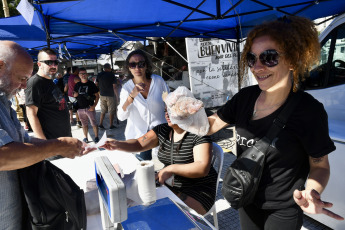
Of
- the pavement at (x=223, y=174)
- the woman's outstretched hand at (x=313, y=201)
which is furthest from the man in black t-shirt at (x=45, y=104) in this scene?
the woman's outstretched hand at (x=313, y=201)

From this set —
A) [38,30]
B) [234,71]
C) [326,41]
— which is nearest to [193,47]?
[234,71]

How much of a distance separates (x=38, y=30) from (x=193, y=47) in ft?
13.6

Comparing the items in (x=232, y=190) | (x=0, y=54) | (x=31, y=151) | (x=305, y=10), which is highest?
(x=305, y=10)

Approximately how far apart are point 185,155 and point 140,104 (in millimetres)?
925

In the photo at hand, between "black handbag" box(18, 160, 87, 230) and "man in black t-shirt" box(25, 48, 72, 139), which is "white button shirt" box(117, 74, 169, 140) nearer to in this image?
"man in black t-shirt" box(25, 48, 72, 139)

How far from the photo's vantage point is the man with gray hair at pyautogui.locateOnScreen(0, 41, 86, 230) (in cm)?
105

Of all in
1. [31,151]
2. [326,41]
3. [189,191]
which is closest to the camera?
[31,151]

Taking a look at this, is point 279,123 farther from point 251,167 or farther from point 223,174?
point 223,174

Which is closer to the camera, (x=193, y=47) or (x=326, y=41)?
(x=326, y=41)

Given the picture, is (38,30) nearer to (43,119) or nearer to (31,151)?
(43,119)

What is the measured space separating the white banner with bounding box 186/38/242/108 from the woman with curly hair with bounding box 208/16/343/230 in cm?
424

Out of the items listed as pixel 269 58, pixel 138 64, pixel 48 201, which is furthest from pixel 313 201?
pixel 138 64

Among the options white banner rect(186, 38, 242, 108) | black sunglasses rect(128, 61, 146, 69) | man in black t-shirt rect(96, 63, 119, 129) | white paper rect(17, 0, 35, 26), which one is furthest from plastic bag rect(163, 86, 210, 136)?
man in black t-shirt rect(96, 63, 119, 129)

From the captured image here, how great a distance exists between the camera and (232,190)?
1.25 m
